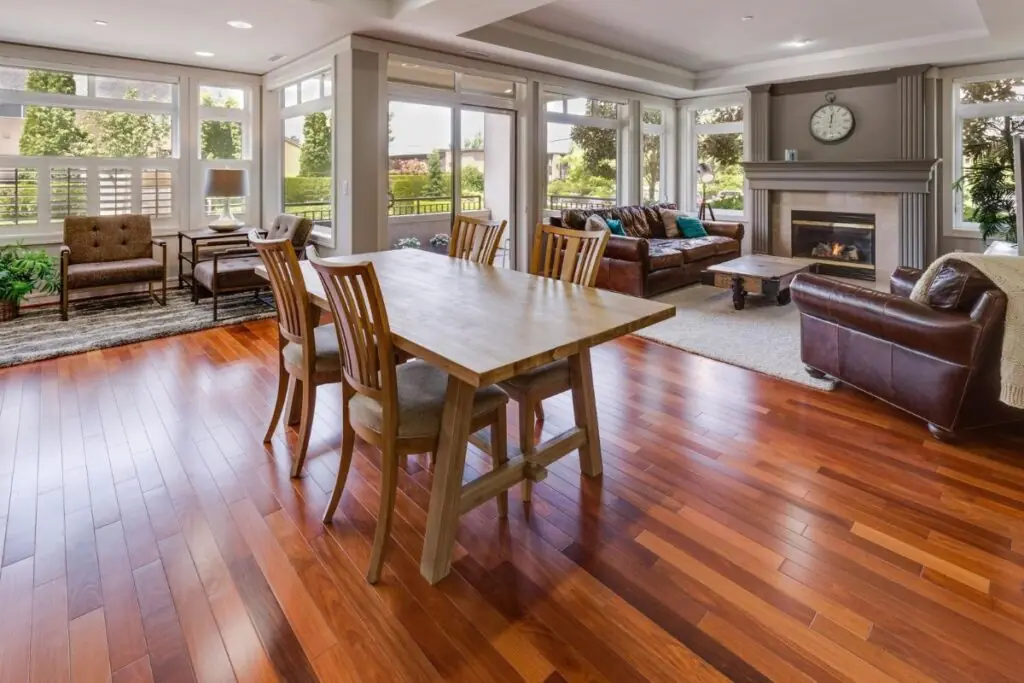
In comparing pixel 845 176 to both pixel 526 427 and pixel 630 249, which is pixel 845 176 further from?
pixel 526 427

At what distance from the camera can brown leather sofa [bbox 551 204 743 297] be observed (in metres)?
5.81

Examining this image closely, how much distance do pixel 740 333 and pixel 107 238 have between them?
18.7 feet

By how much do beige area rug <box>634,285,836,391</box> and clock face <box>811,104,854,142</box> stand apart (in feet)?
9.68

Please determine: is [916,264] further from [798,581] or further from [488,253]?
[798,581]

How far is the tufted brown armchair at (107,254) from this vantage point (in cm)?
495

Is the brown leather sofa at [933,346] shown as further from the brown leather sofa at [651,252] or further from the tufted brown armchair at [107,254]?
the tufted brown armchair at [107,254]

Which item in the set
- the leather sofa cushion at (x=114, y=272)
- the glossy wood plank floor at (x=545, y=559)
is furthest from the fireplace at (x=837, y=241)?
the leather sofa cushion at (x=114, y=272)

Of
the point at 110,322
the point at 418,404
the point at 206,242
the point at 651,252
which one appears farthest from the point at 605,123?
the point at 418,404

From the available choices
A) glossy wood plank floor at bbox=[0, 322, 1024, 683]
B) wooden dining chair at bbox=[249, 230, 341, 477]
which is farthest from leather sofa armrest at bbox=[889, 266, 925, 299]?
wooden dining chair at bbox=[249, 230, 341, 477]

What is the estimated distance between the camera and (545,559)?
6.48ft

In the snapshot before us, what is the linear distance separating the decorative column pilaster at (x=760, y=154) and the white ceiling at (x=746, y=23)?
979mm

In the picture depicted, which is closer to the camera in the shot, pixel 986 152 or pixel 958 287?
pixel 958 287

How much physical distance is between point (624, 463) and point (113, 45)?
5.97 metres

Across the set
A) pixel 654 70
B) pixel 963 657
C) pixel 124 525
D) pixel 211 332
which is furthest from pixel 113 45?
pixel 963 657
